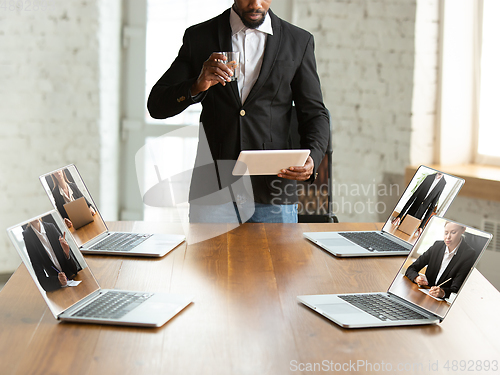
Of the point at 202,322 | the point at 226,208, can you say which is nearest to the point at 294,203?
the point at 226,208

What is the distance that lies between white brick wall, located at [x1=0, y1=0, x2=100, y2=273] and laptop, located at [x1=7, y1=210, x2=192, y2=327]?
2.13 m

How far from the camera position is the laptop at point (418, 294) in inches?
40.3

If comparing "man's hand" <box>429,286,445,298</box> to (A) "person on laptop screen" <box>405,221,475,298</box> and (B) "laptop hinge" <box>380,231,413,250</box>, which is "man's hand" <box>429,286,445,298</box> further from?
(B) "laptop hinge" <box>380,231,413,250</box>

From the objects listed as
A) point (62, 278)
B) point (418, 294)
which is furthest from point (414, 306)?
point (62, 278)

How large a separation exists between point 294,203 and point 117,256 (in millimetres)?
815

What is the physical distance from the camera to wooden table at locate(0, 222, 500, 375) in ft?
2.82

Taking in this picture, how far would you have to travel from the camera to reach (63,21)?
9.91 ft

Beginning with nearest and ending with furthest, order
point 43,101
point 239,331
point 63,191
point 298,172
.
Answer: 1. point 239,331
2. point 63,191
3. point 298,172
4. point 43,101

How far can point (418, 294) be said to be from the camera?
1.11 meters

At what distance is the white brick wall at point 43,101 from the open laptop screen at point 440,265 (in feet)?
7.97

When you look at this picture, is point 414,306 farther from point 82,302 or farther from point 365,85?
point 365,85

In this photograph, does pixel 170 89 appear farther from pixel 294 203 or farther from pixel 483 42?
pixel 483 42

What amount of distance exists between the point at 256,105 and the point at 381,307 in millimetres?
992

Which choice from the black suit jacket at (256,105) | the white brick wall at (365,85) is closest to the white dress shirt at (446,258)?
the black suit jacket at (256,105)
